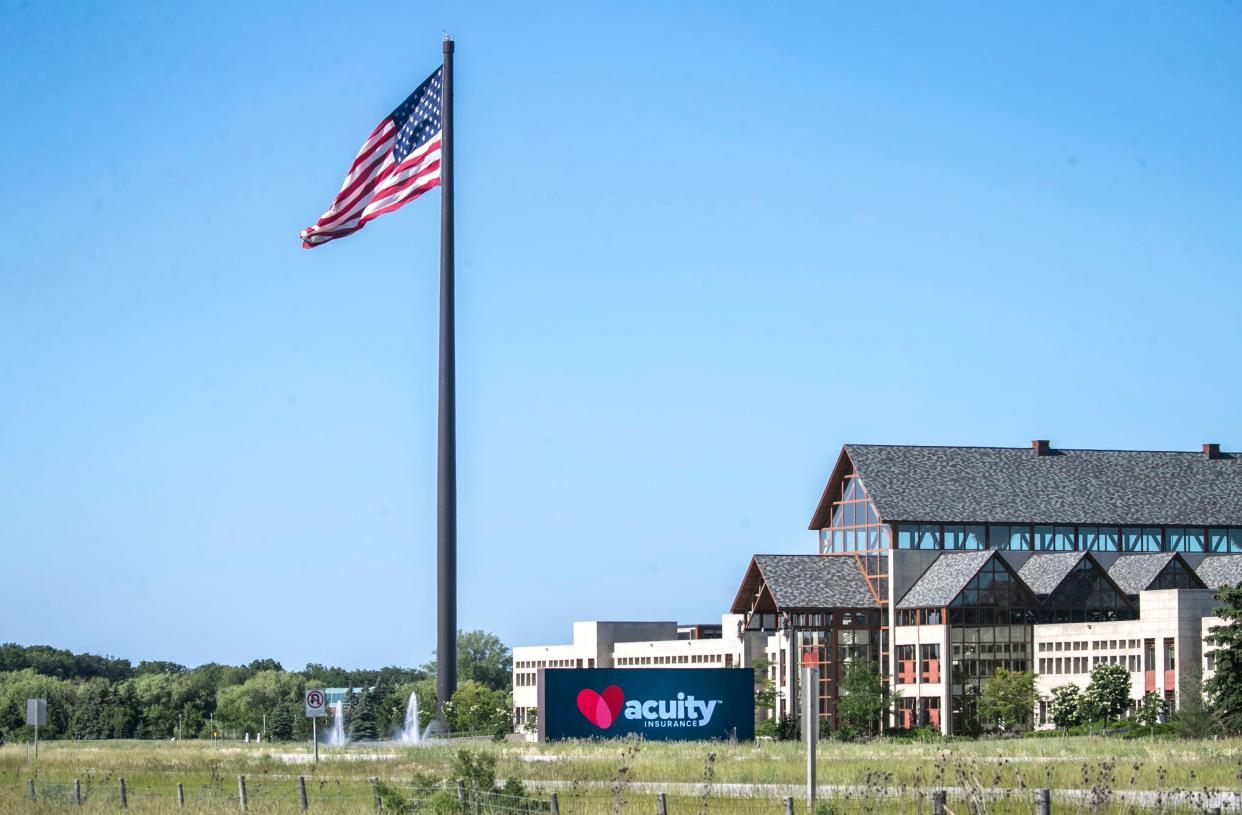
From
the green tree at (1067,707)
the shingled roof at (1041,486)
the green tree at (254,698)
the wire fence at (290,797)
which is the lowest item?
the green tree at (254,698)

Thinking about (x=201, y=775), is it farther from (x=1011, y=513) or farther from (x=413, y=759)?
(x=1011, y=513)

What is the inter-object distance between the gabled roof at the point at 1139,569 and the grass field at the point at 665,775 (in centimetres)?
2462

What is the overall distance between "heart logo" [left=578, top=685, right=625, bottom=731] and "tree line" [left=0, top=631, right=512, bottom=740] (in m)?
22.5

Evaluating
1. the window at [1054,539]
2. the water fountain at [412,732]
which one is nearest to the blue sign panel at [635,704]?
the water fountain at [412,732]

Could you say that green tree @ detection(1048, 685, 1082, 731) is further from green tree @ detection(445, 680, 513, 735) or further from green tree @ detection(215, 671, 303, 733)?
green tree @ detection(215, 671, 303, 733)

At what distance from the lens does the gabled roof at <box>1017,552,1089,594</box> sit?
80469 millimetres

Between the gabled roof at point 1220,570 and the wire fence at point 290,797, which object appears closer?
the wire fence at point 290,797

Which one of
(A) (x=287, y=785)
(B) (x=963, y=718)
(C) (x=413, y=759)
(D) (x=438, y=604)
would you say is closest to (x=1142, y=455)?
(B) (x=963, y=718)

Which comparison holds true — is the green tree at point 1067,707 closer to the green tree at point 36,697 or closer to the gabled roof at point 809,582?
the gabled roof at point 809,582

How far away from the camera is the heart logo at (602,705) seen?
57.8 metres

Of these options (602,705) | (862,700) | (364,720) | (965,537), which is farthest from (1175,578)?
(364,720)

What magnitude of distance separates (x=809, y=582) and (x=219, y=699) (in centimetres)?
6978

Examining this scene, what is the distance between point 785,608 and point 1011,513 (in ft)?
43.5

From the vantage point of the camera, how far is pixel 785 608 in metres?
82.1
